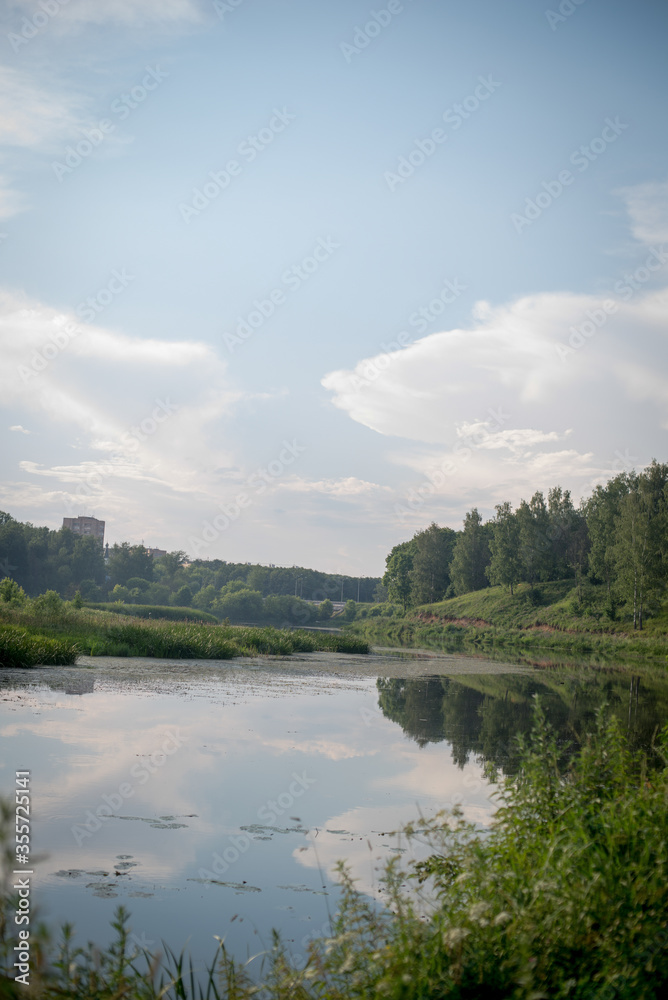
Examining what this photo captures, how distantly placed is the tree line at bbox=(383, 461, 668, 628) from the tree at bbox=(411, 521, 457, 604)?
0.14 m

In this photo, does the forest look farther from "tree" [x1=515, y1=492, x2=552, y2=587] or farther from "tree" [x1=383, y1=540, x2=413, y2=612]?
"tree" [x1=515, y1=492, x2=552, y2=587]

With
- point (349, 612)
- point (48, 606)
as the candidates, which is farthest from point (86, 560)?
point (48, 606)

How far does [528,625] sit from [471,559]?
2357cm

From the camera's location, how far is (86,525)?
146000 mm

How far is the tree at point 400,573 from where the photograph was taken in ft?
348

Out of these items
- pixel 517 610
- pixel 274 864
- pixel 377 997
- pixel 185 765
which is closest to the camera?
pixel 377 997

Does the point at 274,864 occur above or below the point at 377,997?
below

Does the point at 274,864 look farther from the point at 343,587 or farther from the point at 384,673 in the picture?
the point at 343,587

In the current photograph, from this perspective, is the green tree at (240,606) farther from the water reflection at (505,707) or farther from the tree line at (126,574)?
the water reflection at (505,707)

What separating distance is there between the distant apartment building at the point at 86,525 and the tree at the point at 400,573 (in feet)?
210

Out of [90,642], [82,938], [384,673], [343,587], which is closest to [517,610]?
[384,673]

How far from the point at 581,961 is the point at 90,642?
936 inches

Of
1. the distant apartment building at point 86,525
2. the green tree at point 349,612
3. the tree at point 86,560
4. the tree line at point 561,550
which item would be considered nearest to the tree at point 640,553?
the tree line at point 561,550

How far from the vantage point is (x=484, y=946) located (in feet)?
11.2
